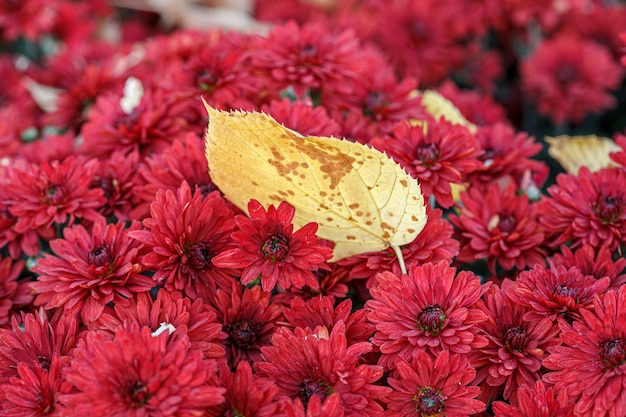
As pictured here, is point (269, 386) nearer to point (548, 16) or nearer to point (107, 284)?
point (107, 284)

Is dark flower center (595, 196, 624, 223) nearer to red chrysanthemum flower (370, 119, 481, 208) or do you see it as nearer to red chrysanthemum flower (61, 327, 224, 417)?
red chrysanthemum flower (370, 119, 481, 208)

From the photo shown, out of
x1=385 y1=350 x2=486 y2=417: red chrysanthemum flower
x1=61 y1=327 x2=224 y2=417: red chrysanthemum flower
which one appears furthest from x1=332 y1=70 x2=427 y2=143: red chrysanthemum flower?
x1=61 y1=327 x2=224 y2=417: red chrysanthemum flower

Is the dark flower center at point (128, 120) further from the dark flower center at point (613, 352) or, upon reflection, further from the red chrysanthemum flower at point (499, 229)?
the dark flower center at point (613, 352)

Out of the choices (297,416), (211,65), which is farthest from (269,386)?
(211,65)

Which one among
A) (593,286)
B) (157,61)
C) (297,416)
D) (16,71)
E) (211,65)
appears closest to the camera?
(297,416)

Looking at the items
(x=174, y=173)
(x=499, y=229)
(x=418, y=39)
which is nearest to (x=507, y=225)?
(x=499, y=229)

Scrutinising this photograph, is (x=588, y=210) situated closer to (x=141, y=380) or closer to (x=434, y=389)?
(x=434, y=389)
